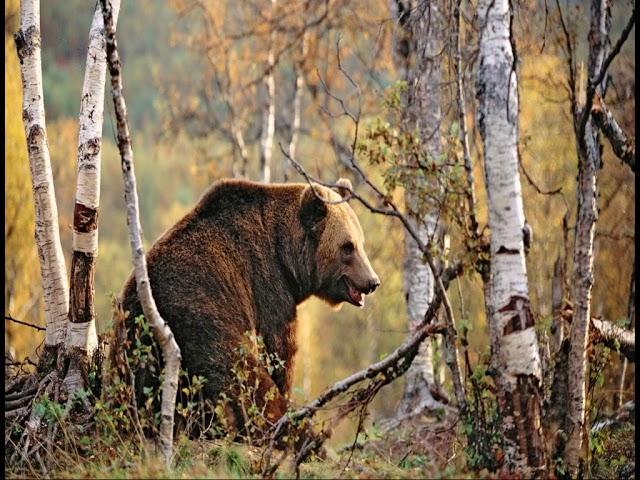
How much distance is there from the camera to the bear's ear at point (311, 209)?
7.35 metres

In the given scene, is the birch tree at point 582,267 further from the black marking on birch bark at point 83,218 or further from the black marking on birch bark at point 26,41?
the black marking on birch bark at point 26,41

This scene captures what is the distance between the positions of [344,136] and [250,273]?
54.3ft

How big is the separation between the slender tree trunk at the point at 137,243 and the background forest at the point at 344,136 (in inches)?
21.4

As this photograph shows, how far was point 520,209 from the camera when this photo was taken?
5.52 metres

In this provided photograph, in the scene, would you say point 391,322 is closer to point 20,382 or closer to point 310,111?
point 310,111

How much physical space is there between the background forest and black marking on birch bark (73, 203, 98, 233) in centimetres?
117

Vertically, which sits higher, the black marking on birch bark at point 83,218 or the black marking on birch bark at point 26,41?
the black marking on birch bark at point 26,41

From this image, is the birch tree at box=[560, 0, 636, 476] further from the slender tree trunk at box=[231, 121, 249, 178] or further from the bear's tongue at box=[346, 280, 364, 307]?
the slender tree trunk at box=[231, 121, 249, 178]

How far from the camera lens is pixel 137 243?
5.38 meters

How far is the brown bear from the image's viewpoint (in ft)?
22.0

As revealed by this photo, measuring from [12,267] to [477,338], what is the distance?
11.8 m

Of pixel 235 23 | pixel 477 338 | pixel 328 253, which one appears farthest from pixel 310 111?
pixel 328 253

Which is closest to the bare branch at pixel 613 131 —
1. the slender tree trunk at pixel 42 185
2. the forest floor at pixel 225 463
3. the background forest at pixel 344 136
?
the background forest at pixel 344 136

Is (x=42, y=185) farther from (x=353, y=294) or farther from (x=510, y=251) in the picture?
(x=510, y=251)
